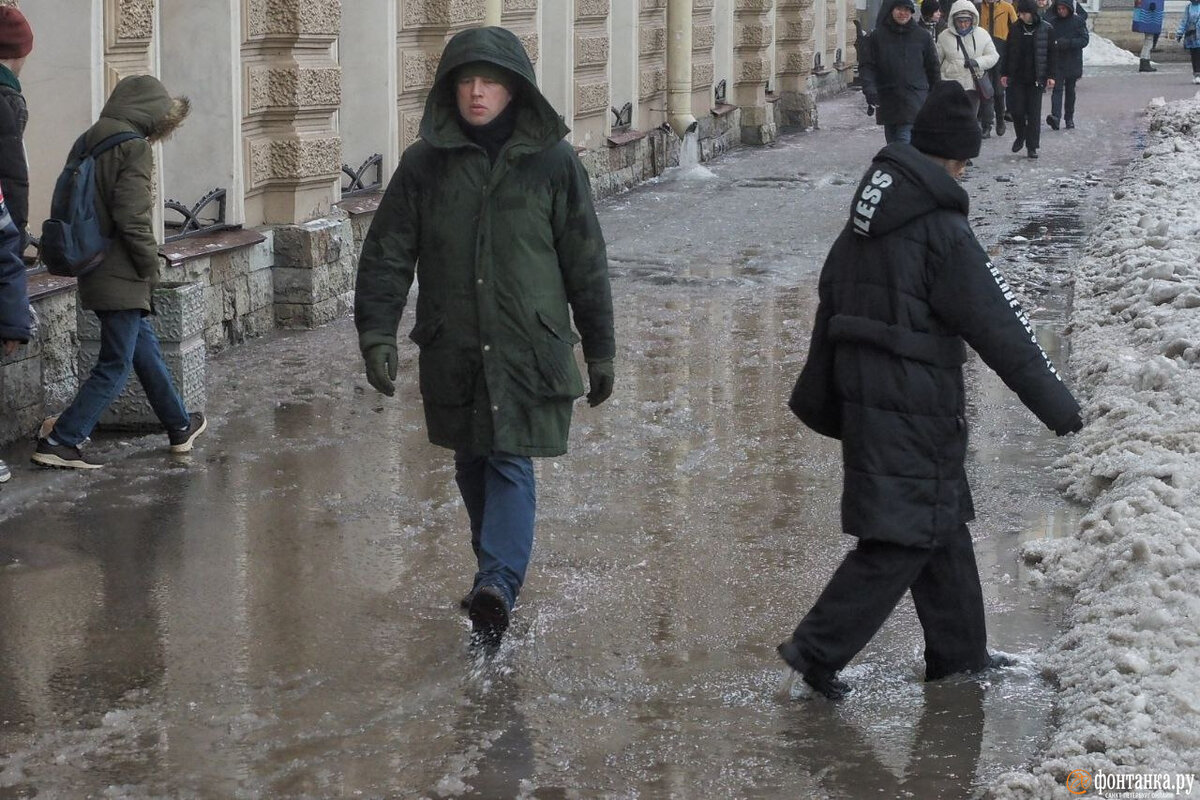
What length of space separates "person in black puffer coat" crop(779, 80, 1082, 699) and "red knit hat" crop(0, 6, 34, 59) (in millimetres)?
3309

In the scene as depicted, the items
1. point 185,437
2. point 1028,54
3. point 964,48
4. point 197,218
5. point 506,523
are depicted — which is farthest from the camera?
point 1028,54

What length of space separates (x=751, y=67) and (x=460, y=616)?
618 inches

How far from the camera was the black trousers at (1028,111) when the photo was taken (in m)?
17.8

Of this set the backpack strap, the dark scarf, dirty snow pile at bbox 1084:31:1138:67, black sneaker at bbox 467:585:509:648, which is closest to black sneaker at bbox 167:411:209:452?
the backpack strap

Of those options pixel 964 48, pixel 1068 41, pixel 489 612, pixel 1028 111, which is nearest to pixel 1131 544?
pixel 489 612

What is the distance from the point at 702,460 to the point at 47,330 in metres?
2.63

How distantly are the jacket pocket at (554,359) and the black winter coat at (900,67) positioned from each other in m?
10.1

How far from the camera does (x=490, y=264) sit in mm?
4656

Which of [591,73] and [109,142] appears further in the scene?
[591,73]

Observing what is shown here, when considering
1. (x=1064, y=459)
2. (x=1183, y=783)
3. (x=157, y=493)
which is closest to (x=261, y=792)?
(x=1183, y=783)

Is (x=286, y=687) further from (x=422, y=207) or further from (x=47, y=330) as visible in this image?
(x=47, y=330)

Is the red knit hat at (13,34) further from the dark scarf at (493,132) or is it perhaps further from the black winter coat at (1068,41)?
the black winter coat at (1068,41)

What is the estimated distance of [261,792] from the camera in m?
3.81

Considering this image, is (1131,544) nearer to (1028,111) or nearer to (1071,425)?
(1071,425)
